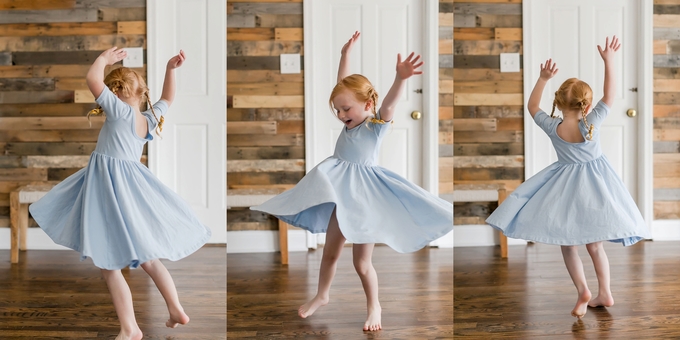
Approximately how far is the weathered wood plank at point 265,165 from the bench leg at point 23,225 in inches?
51.8

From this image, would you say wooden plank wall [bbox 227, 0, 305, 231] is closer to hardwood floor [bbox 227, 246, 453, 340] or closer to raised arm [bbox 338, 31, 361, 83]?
hardwood floor [bbox 227, 246, 453, 340]

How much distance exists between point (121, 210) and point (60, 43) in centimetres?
219

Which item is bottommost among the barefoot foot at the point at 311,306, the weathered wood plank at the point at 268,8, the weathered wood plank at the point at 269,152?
the barefoot foot at the point at 311,306

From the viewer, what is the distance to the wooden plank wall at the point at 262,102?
3.00 metres

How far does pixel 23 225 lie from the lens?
3533 mm

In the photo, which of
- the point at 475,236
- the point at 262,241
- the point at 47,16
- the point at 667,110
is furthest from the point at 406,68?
the point at 47,16

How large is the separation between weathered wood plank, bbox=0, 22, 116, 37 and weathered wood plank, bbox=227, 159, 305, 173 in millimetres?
1262

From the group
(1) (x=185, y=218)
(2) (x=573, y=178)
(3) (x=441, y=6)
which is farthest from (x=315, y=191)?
(3) (x=441, y=6)

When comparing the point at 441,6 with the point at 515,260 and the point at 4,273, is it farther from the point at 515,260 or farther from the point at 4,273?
the point at 4,273

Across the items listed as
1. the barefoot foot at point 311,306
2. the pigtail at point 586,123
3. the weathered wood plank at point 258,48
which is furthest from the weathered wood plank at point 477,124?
the barefoot foot at point 311,306

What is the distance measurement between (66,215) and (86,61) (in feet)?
6.36

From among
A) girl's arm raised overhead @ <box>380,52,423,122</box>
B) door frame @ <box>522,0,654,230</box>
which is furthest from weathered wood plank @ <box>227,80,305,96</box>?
door frame @ <box>522,0,654,230</box>

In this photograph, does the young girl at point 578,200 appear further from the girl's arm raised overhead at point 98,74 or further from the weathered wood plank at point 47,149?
the weathered wood plank at point 47,149

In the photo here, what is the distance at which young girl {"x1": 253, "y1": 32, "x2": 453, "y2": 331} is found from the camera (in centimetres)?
202
